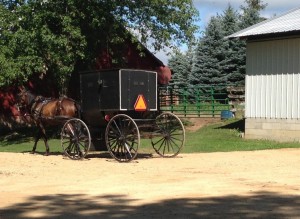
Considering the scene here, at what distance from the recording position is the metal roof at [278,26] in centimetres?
1903

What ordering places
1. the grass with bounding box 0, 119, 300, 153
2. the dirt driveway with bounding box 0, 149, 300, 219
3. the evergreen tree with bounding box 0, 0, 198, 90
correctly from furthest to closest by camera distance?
the evergreen tree with bounding box 0, 0, 198, 90 < the grass with bounding box 0, 119, 300, 153 < the dirt driveway with bounding box 0, 149, 300, 219

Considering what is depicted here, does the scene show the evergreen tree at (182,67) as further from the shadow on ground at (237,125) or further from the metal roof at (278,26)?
the metal roof at (278,26)

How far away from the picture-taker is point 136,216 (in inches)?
273

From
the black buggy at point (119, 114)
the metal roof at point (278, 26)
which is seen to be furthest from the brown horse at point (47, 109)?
the metal roof at point (278, 26)

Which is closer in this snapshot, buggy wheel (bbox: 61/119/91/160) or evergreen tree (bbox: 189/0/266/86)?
buggy wheel (bbox: 61/119/91/160)

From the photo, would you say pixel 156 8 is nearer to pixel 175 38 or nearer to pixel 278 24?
pixel 175 38

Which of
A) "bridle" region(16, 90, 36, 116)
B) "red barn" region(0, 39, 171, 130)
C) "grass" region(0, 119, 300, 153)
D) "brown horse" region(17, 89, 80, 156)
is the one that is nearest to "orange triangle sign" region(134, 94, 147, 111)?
"brown horse" region(17, 89, 80, 156)

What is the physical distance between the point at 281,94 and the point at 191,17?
826 centimetres

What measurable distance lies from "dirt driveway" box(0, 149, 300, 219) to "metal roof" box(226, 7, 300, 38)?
6.21 meters

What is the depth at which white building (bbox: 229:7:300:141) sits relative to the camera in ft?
62.3

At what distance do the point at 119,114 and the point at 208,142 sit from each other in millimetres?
7207

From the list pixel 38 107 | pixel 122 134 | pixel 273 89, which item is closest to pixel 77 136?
pixel 122 134

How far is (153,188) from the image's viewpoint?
9.22 metres

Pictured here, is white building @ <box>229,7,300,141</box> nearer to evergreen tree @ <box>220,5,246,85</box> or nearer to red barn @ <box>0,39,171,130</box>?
red barn @ <box>0,39,171,130</box>
